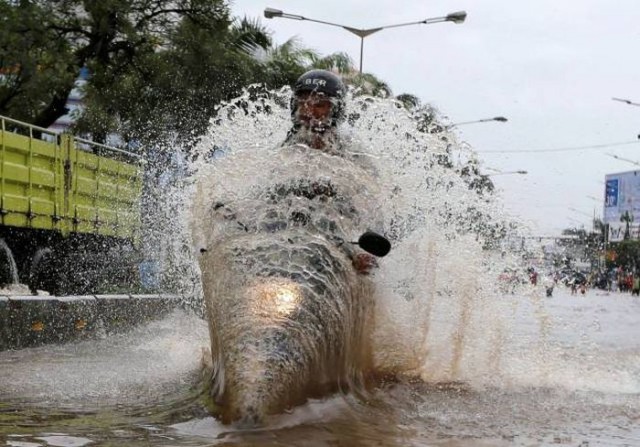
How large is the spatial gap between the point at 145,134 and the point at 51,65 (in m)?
3.85

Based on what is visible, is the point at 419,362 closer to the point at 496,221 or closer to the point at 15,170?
the point at 496,221

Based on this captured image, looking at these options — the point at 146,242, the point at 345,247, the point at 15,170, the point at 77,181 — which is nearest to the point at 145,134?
the point at 146,242

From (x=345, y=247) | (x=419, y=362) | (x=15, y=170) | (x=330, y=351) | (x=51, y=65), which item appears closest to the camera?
(x=330, y=351)

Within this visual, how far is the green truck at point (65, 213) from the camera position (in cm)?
1372

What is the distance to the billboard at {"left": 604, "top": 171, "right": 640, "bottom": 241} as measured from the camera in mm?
89625

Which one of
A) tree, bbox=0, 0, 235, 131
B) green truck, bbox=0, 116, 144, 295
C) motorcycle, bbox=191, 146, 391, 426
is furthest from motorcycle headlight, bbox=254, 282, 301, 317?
tree, bbox=0, 0, 235, 131

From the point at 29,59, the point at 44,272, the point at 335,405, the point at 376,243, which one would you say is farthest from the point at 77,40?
the point at 335,405

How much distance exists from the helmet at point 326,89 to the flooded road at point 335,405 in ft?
7.98

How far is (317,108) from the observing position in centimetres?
916

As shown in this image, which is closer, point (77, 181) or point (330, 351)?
point (330, 351)

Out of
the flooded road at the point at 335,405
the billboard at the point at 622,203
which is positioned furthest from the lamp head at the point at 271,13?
the billboard at the point at 622,203

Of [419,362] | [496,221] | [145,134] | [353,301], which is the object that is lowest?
[419,362]

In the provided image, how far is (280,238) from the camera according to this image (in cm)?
642

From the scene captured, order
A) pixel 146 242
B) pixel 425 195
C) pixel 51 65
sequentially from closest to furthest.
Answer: pixel 425 195 < pixel 146 242 < pixel 51 65
